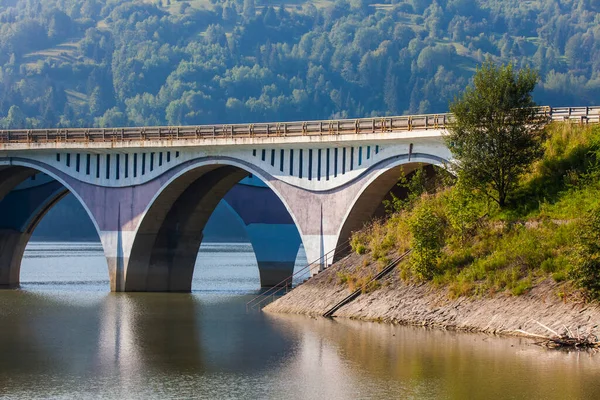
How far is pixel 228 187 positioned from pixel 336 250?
17481mm

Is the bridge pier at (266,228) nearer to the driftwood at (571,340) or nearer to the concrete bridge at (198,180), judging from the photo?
the concrete bridge at (198,180)

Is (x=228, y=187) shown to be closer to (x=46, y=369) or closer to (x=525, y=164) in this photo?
(x=525, y=164)

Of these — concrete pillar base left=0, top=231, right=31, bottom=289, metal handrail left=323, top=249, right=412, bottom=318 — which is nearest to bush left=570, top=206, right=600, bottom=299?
metal handrail left=323, top=249, right=412, bottom=318

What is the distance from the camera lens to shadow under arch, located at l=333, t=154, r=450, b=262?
203 ft

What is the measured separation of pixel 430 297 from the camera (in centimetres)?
5175

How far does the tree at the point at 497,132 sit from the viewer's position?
54.6 metres

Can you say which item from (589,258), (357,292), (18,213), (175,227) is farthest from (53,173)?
(589,258)

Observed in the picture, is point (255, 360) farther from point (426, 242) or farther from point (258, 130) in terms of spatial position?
point (258, 130)

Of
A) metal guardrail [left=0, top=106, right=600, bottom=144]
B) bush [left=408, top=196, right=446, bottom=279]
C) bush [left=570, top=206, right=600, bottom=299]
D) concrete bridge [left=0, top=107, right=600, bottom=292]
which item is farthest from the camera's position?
concrete bridge [left=0, top=107, right=600, bottom=292]

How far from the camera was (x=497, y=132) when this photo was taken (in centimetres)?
5459

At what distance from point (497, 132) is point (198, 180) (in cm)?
2708

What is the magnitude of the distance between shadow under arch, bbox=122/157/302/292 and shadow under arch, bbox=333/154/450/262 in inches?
487

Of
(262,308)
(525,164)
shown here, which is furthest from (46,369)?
(525,164)

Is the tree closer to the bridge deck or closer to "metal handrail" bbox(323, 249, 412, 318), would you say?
the bridge deck
